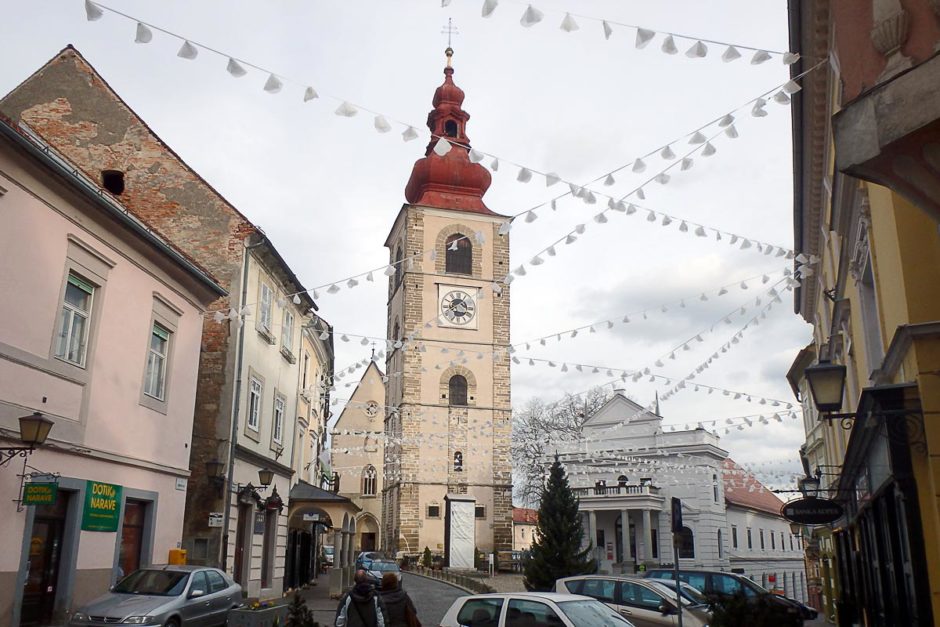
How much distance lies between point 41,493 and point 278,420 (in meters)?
13.8

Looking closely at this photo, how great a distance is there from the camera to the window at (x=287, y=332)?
25.6m

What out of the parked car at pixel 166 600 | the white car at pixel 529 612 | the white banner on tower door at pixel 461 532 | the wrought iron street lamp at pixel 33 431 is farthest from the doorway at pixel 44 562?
the white banner on tower door at pixel 461 532

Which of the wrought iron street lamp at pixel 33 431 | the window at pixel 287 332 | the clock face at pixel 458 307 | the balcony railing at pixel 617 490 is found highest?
the clock face at pixel 458 307

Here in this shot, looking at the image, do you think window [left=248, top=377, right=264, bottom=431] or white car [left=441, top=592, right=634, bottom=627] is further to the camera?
window [left=248, top=377, right=264, bottom=431]

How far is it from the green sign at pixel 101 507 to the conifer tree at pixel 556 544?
16150mm

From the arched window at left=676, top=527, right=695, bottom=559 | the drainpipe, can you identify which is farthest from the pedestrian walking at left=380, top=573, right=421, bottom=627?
the arched window at left=676, top=527, right=695, bottom=559

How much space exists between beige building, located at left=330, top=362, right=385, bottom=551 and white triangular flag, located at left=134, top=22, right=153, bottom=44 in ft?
188

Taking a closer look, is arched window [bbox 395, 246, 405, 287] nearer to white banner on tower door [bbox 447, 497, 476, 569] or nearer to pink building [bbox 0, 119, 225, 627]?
white banner on tower door [bbox 447, 497, 476, 569]

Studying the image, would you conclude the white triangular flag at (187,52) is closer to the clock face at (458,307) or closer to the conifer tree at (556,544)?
the conifer tree at (556,544)

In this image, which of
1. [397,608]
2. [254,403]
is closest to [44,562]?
[397,608]

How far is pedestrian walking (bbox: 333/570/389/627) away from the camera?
29.3 ft

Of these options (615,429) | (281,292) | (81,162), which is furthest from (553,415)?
(81,162)


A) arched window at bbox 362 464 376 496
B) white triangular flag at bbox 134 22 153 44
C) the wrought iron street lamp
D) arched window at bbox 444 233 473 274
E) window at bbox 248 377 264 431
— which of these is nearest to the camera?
white triangular flag at bbox 134 22 153 44

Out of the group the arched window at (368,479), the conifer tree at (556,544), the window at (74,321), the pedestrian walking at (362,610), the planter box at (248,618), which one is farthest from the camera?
the arched window at (368,479)
